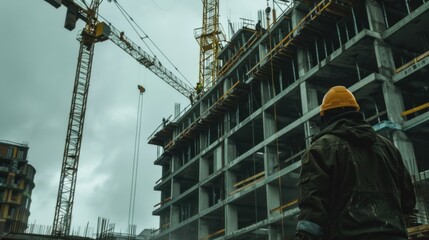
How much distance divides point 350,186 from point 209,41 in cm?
5298

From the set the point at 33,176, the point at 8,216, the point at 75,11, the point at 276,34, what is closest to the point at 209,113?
the point at 276,34

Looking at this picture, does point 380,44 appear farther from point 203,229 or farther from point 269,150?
point 203,229

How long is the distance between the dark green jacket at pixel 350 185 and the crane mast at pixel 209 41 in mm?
50802

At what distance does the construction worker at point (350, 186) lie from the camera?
8.55 feet

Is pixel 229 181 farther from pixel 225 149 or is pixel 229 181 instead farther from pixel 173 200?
pixel 173 200

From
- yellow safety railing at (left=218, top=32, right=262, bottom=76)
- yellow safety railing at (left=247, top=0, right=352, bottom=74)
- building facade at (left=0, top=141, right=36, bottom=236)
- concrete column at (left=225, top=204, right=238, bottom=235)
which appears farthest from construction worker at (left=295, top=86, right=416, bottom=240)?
building facade at (left=0, top=141, right=36, bottom=236)

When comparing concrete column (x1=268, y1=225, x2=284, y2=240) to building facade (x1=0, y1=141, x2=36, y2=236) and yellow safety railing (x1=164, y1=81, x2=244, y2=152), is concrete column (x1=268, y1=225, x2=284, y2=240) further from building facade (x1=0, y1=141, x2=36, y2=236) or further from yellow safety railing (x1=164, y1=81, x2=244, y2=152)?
building facade (x1=0, y1=141, x2=36, y2=236)

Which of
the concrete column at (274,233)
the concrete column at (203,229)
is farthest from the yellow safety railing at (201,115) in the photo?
the concrete column at (274,233)

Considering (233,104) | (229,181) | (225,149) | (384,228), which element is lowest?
(384,228)

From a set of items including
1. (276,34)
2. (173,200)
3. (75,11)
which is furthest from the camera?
(75,11)

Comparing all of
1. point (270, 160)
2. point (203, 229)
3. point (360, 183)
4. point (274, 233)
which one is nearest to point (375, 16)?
point (270, 160)

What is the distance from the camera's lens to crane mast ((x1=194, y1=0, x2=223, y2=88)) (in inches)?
2128

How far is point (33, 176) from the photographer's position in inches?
2623

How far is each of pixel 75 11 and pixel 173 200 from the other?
72.1 ft
